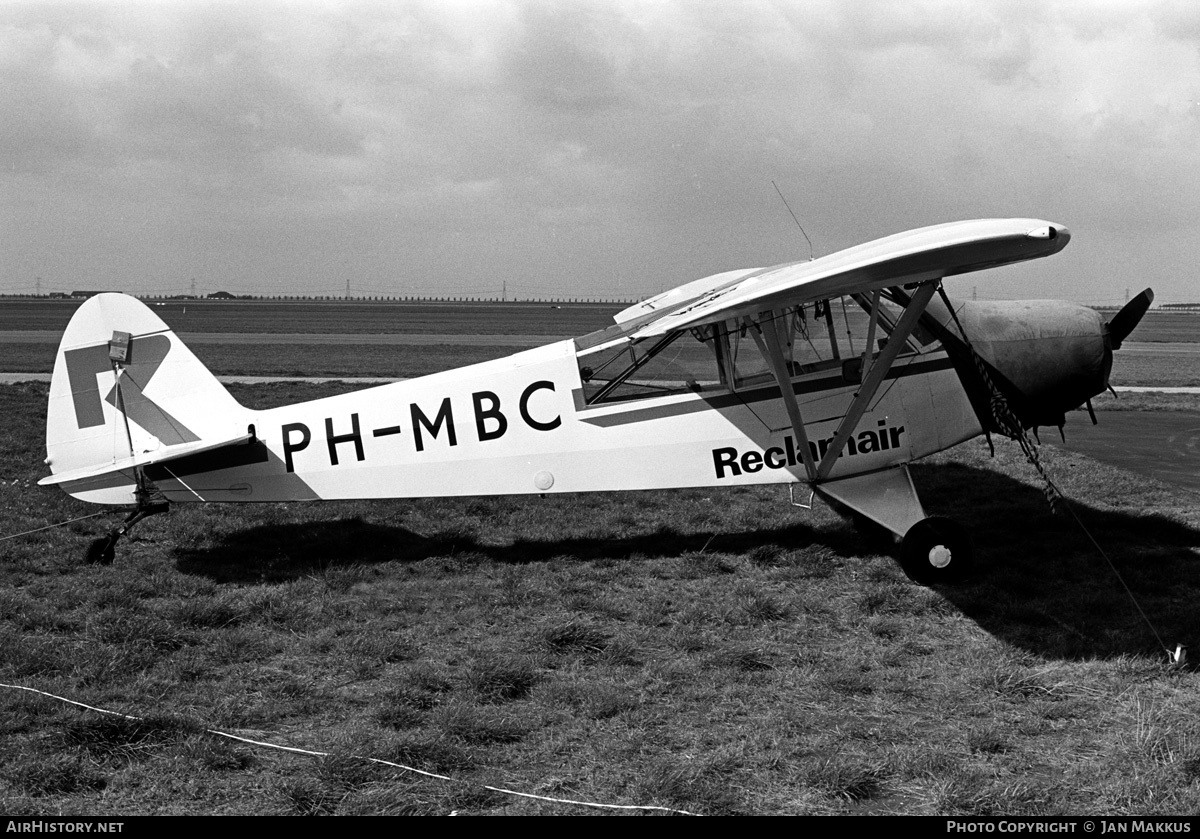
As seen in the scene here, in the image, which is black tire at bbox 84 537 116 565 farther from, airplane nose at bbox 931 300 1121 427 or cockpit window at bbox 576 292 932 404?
airplane nose at bbox 931 300 1121 427

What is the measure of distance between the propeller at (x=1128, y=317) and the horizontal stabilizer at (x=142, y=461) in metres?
7.08

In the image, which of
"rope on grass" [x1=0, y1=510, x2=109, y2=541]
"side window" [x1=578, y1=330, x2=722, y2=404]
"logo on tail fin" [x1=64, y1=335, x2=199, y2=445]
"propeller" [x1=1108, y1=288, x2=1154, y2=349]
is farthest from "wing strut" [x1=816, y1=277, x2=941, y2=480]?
"rope on grass" [x1=0, y1=510, x2=109, y2=541]

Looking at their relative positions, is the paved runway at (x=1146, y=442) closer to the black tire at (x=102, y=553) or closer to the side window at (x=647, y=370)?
the side window at (x=647, y=370)

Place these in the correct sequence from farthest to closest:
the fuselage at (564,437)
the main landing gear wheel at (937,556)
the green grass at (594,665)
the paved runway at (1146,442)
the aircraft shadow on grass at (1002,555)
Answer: the paved runway at (1146,442)
the fuselage at (564,437)
the main landing gear wheel at (937,556)
the aircraft shadow on grass at (1002,555)
the green grass at (594,665)

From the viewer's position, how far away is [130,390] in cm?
779

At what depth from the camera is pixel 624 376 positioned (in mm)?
7941

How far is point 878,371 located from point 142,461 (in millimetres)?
5607

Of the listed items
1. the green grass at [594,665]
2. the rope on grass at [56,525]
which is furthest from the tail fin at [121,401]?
the rope on grass at [56,525]

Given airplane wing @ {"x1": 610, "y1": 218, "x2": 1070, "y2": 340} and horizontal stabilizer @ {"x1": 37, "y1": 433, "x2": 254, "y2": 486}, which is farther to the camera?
horizontal stabilizer @ {"x1": 37, "y1": 433, "x2": 254, "y2": 486}

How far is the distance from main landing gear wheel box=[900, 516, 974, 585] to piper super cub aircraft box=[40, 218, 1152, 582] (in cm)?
62

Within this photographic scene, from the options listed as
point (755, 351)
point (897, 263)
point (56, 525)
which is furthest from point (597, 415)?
point (56, 525)

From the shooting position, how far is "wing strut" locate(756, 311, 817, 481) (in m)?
7.34

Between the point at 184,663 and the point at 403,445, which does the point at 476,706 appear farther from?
the point at 403,445

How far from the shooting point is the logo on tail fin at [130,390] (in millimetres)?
7727
